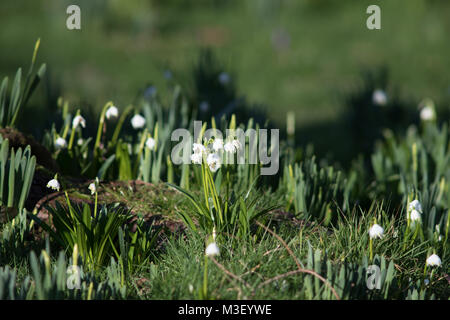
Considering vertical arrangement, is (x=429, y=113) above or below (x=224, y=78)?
below

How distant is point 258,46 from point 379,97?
14.0 feet

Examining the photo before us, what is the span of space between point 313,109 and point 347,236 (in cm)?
441

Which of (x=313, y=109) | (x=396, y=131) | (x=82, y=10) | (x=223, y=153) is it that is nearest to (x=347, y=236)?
(x=223, y=153)

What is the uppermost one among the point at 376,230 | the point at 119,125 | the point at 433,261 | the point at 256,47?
the point at 256,47

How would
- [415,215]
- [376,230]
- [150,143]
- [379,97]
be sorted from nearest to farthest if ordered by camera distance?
[376,230] < [415,215] < [150,143] < [379,97]

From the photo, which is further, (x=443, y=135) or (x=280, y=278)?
(x=443, y=135)

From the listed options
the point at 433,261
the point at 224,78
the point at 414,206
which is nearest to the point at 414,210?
the point at 414,206

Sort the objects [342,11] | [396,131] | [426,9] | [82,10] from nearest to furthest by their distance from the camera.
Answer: [396,131]
[82,10]
[426,9]
[342,11]

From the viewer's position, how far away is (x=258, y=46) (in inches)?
334

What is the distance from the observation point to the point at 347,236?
2.31m

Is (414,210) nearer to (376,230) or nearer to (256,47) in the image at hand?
(376,230)
